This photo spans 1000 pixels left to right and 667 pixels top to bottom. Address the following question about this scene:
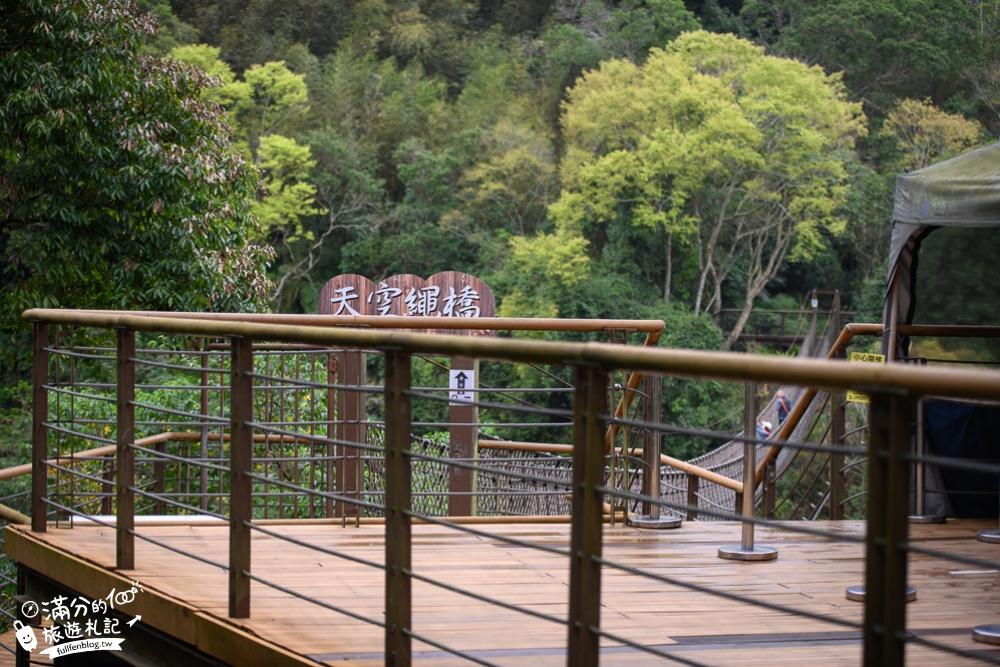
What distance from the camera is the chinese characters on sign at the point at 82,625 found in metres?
3.08

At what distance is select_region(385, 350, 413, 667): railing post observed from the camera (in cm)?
224

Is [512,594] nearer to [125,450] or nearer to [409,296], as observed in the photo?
[125,450]

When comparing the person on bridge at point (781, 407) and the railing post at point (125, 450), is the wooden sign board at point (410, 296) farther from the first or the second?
the person on bridge at point (781, 407)

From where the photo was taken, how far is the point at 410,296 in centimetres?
805

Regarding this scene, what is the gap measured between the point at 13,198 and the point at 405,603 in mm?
8293

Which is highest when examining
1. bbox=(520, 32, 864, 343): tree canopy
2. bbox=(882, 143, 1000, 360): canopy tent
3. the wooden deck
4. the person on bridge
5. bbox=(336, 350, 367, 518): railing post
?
bbox=(520, 32, 864, 343): tree canopy

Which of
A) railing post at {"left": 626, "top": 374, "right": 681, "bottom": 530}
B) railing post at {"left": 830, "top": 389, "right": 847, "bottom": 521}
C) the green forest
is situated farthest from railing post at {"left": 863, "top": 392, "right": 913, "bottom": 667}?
the green forest

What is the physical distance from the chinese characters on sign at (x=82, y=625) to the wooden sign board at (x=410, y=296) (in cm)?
404

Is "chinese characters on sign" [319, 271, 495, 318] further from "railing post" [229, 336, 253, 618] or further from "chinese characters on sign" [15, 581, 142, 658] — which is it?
"railing post" [229, 336, 253, 618]

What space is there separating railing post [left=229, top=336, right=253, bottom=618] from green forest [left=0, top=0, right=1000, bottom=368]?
15938 mm

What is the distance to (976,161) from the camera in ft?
14.5

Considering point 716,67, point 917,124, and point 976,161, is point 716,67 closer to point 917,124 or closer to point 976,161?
point 917,124

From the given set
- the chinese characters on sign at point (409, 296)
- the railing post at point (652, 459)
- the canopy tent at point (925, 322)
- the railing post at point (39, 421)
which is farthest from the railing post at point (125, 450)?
the chinese characters on sign at point (409, 296)

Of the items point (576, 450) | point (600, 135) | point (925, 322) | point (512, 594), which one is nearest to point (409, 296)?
point (925, 322)
